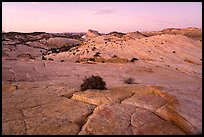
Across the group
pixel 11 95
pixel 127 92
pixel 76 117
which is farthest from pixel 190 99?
pixel 11 95

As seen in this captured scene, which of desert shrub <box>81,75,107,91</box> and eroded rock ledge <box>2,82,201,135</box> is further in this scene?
desert shrub <box>81,75,107,91</box>

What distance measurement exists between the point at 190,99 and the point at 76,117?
4.81m

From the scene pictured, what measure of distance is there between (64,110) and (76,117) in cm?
73

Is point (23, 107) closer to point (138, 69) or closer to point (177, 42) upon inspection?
point (138, 69)

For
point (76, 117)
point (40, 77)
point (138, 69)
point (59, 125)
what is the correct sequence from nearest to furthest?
point (59, 125) → point (76, 117) → point (40, 77) → point (138, 69)

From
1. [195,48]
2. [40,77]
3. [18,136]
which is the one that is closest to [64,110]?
[18,136]

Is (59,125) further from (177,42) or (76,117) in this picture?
(177,42)

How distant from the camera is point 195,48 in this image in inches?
1414

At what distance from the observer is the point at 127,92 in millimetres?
10828

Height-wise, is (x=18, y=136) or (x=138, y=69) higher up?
(x=18, y=136)

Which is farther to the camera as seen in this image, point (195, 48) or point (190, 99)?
point (195, 48)

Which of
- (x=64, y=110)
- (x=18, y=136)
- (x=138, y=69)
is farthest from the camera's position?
(x=138, y=69)

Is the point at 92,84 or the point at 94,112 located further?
the point at 92,84

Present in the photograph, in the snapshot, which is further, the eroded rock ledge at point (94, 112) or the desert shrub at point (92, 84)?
the desert shrub at point (92, 84)
